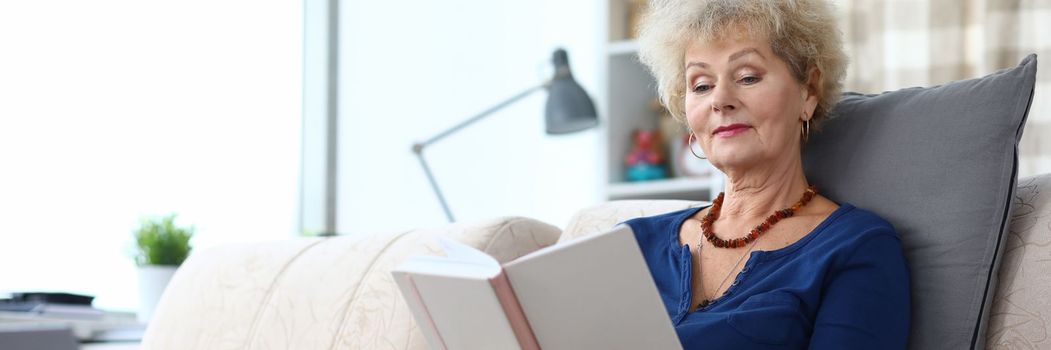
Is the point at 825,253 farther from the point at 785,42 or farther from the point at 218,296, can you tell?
the point at 218,296

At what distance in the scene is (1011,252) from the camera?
1.37m

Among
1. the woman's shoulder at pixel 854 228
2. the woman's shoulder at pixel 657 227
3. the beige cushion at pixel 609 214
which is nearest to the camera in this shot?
the woman's shoulder at pixel 854 228

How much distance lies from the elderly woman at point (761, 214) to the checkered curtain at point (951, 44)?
149 centimetres

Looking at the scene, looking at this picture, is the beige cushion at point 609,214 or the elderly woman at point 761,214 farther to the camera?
the beige cushion at point 609,214

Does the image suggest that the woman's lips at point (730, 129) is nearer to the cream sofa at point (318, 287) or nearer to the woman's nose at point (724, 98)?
the woman's nose at point (724, 98)

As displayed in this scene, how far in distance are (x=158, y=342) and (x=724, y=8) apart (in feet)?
4.24

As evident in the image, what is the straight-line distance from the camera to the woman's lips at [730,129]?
5.28 feet

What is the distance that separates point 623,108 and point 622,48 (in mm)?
204

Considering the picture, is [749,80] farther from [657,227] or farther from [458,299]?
[458,299]

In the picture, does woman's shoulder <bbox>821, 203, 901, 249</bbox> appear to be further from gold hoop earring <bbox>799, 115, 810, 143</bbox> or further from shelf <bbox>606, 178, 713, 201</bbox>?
shelf <bbox>606, 178, 713, 201</bbox>

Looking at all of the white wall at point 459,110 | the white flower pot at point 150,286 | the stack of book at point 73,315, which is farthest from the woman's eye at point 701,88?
the white wall at point 459,110

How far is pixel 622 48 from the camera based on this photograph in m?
3.72

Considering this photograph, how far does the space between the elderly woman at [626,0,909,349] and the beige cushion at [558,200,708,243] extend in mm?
76

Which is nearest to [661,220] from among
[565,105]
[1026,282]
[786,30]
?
[786,30]
